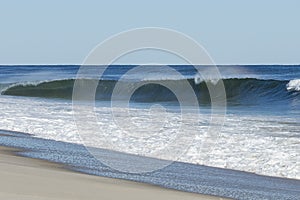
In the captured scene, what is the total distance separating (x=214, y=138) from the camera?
11.8 m

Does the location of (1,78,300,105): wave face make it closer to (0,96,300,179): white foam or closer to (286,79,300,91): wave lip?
(286,79,300,91): wave lip

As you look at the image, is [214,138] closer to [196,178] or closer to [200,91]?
[196,178]

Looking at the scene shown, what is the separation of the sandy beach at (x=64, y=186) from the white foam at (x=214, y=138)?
7.59 ft

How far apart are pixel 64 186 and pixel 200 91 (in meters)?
25.1

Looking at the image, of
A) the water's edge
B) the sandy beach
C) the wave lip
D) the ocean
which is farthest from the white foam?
the wave lip

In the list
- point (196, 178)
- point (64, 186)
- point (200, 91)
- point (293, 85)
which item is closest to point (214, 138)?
point (196, 178)

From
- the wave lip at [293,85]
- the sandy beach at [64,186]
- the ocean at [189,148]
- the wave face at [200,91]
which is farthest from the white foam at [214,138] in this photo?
the wave lip at [293,85]

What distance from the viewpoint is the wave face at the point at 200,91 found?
27.5 m

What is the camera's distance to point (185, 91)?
3155 cm

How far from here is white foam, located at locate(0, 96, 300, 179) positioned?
9.54m

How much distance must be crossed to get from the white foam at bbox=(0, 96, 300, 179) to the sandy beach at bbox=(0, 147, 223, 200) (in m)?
2.31

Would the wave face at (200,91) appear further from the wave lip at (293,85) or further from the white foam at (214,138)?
the white foam at (214,138)

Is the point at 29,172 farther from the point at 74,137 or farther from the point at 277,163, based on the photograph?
the point at 74,137

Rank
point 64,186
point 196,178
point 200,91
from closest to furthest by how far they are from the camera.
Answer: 1. point 64,186
2. point 196,178
3. point 200,91
